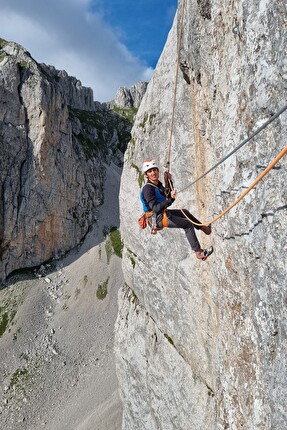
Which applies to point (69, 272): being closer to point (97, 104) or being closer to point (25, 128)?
point (25, 128)

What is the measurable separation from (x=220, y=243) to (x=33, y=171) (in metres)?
64.7

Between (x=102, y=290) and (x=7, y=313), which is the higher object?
(x=7, y=313)

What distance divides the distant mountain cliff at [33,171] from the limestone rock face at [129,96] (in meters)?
116

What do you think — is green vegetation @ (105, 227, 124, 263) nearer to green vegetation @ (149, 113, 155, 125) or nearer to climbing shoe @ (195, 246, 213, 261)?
green vegetation @ (149, 113, 155, 125)

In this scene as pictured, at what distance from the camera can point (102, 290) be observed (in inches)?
2482

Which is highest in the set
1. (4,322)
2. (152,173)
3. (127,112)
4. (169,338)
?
(127,112)

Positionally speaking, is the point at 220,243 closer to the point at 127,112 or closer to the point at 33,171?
the point at 33,171

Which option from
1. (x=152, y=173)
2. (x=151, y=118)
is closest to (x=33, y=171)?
(x=151, y=118)

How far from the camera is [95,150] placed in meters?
96.1

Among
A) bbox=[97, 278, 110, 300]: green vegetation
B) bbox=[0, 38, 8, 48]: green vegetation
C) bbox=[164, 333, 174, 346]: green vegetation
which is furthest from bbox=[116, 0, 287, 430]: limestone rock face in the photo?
bbox=[0, 38, 8, 48]: green vegetation

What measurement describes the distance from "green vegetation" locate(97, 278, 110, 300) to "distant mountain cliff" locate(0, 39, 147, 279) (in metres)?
13.8

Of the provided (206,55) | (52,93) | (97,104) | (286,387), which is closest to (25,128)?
(52,93)

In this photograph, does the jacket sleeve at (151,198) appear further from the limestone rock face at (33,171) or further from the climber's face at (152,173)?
the limestone rock face at (33,171)

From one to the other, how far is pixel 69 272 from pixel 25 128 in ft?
107
